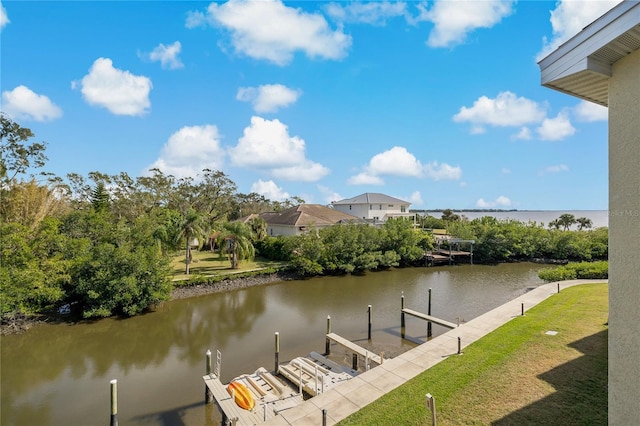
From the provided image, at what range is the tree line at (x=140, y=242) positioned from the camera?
1653 centimetres

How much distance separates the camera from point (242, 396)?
28.0 feet

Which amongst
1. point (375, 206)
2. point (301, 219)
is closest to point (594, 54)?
point (301, 219)

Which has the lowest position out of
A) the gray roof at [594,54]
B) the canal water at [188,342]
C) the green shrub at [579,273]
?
the canal water at [188,342]

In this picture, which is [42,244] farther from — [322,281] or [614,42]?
[614,42]

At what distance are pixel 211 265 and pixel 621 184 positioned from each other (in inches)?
1126

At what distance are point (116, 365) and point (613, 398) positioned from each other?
1434 cm

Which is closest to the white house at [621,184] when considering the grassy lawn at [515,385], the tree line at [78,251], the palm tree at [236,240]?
the grassy lawn at [515,385]

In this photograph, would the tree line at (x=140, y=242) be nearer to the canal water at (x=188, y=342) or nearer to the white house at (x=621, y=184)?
the canal water at (x=188, y=342)

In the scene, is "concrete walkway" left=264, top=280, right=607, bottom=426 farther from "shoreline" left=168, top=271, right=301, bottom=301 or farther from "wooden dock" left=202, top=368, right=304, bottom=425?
"shoreline" left=168, top=271, right=301, bottom=301

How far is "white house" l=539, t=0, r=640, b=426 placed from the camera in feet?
12.4

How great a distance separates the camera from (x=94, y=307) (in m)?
16.9

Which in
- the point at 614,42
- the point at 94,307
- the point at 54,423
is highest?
the point at 614,42

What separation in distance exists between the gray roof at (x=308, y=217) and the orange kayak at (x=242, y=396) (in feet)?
87.5

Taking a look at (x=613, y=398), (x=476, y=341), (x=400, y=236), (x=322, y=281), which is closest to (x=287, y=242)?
(x=322, y=281)
